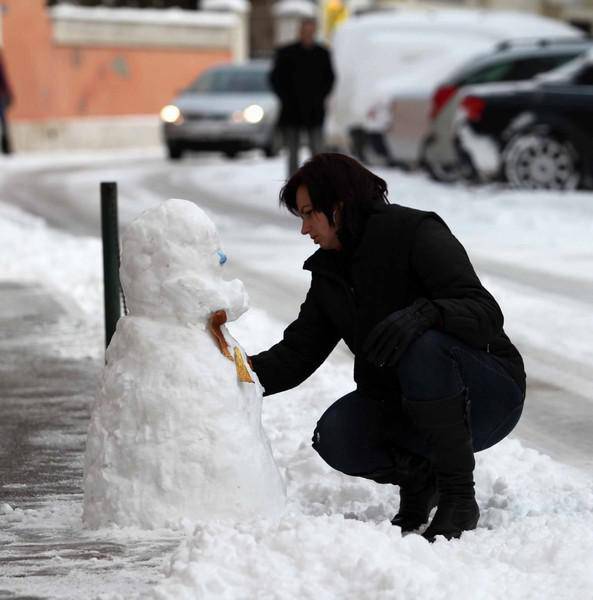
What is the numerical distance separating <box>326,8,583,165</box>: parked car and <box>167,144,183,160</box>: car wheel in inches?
199

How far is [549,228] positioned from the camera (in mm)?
13328

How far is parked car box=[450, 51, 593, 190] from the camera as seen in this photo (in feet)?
49.1

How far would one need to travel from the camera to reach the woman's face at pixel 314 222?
4.48 meters

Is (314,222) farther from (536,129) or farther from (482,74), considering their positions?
(482,74)

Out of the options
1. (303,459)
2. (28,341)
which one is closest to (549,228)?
(28,341)

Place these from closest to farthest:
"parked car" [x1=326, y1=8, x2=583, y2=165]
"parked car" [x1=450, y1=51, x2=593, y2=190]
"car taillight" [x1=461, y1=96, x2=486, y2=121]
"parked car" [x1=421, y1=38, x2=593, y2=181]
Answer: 1. "parked car" [x1=450, y1=51, x2=593, y2=190]
2. "car taillight" [x1=461, y1=96, x2=486, y2=121]
3. "parked car" [x1=421, y1=38, x2=593, y2=181]
4. "parked car" [x1=326, y1=8, x2=583, y2=165]

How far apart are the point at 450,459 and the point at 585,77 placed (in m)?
11.5

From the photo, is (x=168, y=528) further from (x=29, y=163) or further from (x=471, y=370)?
(x=29, y=163)

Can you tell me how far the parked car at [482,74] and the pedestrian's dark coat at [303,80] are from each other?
1238 mm

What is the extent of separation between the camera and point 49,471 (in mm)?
5438

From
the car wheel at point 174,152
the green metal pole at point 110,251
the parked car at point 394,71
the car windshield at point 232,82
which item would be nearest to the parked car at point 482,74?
the parked car at point 394,71

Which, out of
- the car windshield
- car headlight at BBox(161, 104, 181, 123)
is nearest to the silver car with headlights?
car headlight at BBox(161, 104, 181, 123)

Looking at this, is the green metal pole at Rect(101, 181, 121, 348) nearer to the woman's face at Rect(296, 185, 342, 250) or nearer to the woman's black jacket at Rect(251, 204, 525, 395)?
the woman's black jacket at Rect(251, 204, 525, 395)

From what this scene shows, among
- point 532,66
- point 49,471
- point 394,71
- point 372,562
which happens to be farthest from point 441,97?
point 372,562
